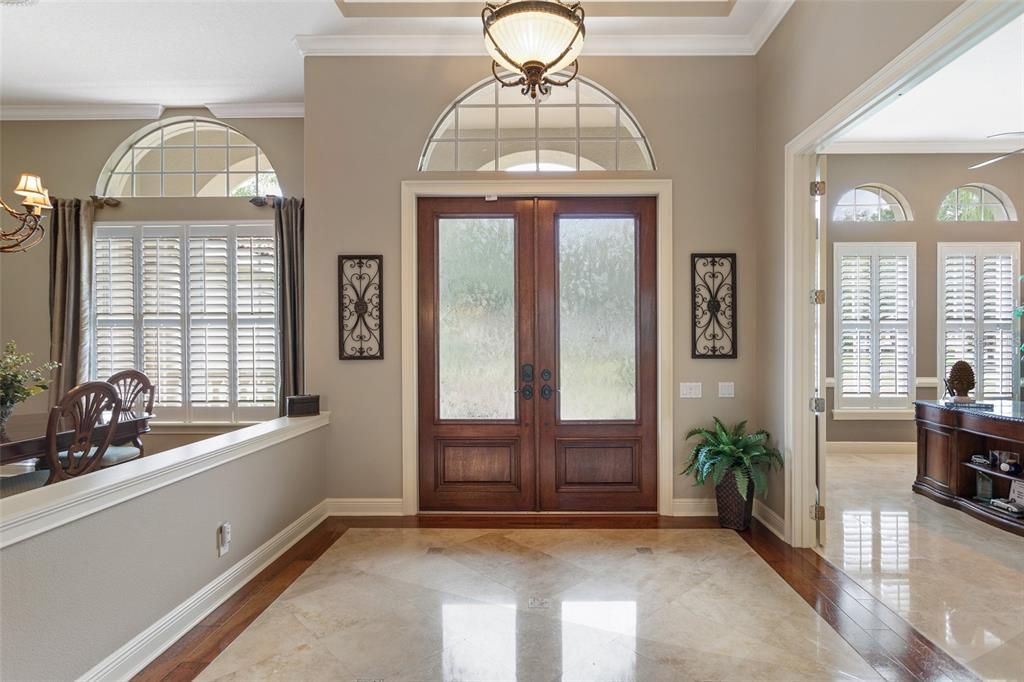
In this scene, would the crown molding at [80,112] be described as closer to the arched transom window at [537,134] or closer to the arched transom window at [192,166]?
the arched transom window at [192,166]

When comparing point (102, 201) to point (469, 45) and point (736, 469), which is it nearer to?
point (469, 45)

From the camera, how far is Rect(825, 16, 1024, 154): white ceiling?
13.6 ft

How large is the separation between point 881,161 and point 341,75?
6198 millimetres

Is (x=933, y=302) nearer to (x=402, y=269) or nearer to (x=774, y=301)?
(x=774, y=301)

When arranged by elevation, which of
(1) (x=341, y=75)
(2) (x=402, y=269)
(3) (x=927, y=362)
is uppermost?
(1) (x=341, y=75)

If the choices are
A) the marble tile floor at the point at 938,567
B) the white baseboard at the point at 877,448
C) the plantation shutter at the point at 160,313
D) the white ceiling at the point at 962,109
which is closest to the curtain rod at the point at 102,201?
the plantation shutter at the point at 160,313

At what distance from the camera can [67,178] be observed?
198 inches

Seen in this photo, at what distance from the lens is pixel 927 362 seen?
618 cm

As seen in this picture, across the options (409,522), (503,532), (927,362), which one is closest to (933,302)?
(927,362)

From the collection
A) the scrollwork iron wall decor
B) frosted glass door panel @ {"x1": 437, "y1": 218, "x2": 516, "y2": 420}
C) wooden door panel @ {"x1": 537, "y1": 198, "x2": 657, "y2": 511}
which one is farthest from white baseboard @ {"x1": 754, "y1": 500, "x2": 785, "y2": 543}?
frosted glass door panel @ {"x1": 437, "y1": 218, "x2": 516, "y2": 420}

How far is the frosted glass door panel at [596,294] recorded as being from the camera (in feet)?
13.3

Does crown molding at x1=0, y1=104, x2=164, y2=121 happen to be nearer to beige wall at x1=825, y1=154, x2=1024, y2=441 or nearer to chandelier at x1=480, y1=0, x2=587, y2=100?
chandelier at x1=480, y1=0, x2=587, y2=100

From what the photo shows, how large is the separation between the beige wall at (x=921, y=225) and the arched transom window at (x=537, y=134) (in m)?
3.68

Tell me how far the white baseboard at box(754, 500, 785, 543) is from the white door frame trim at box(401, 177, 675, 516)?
26.0 inches
